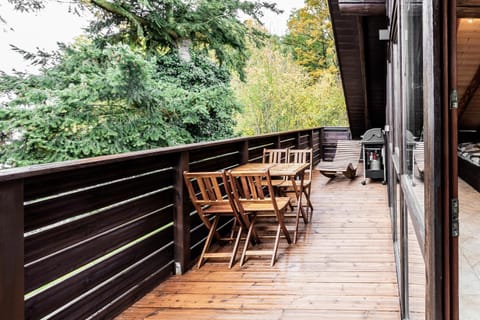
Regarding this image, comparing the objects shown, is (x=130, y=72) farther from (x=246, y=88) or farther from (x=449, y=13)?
(x=449, y=13)

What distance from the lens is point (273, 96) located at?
12.7 m

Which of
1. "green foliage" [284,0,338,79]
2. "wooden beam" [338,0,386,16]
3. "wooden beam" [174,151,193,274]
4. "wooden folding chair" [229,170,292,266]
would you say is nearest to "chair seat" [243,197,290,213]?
"wooden folding chair" [229,170,292,266]

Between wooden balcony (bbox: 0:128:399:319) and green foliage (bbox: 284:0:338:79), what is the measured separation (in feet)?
39.9

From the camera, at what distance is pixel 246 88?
12.8 m

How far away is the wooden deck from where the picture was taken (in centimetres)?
248

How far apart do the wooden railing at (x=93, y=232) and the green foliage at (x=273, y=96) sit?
9069 millimetres

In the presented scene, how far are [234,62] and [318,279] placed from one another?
7.84 m

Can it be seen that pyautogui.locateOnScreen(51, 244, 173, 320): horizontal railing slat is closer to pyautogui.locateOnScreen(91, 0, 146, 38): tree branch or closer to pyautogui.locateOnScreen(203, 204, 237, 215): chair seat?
pyautogui.locateOnScreen(203, 204, 237, 215): chair seat

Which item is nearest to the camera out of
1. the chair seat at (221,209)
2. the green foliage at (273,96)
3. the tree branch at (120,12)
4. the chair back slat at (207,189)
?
the chair back slat at (207,189)

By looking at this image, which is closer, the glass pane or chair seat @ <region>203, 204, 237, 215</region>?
the glass pane

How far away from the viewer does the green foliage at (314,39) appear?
50.6 ft

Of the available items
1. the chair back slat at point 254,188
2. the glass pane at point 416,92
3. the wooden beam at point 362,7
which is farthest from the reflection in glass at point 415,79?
the wooden beam at point 362,7

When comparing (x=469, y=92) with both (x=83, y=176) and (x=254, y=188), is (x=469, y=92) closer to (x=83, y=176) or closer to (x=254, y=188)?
(x=254, y=188)

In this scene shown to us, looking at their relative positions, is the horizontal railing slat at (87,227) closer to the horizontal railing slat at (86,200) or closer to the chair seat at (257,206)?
the horizontal railing slat at (86,200)
